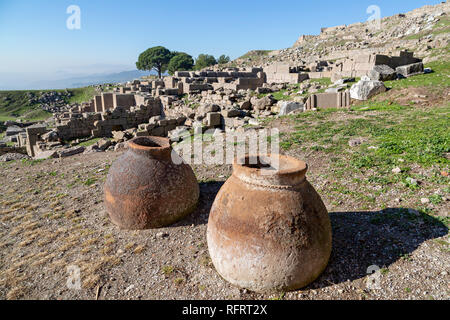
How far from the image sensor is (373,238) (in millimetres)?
4160

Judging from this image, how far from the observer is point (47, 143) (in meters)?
14.5

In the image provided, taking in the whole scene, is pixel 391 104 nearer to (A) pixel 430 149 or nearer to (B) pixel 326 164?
(A) pixel 430 149

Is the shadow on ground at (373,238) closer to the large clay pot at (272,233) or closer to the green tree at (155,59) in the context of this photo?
the large clay pot at (272,233)

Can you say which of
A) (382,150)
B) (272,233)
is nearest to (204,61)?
(382,150)

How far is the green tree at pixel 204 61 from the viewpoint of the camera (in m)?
61.4

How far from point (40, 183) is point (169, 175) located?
204 inches

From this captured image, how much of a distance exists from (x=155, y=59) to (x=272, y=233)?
6534 centimetres

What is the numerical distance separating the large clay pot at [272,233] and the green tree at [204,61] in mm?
61177

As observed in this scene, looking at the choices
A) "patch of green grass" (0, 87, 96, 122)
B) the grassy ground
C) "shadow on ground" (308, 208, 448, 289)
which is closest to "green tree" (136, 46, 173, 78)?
"patch of green grass" (0, 87, 96, 122)

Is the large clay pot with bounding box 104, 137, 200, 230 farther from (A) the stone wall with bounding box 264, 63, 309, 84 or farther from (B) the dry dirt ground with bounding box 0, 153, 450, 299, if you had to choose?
(A) the stone wall with bounding box 264, 63, 309, 84

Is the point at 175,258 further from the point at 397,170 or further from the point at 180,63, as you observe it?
the point at 180,63

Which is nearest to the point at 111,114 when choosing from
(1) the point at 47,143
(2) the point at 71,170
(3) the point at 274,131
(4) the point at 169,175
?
(1) the point at 47,143

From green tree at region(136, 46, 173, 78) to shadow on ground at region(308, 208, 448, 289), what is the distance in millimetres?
64044

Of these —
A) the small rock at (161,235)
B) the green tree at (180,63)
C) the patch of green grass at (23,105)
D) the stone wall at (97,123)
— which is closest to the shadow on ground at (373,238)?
the small rock at (161,235)
